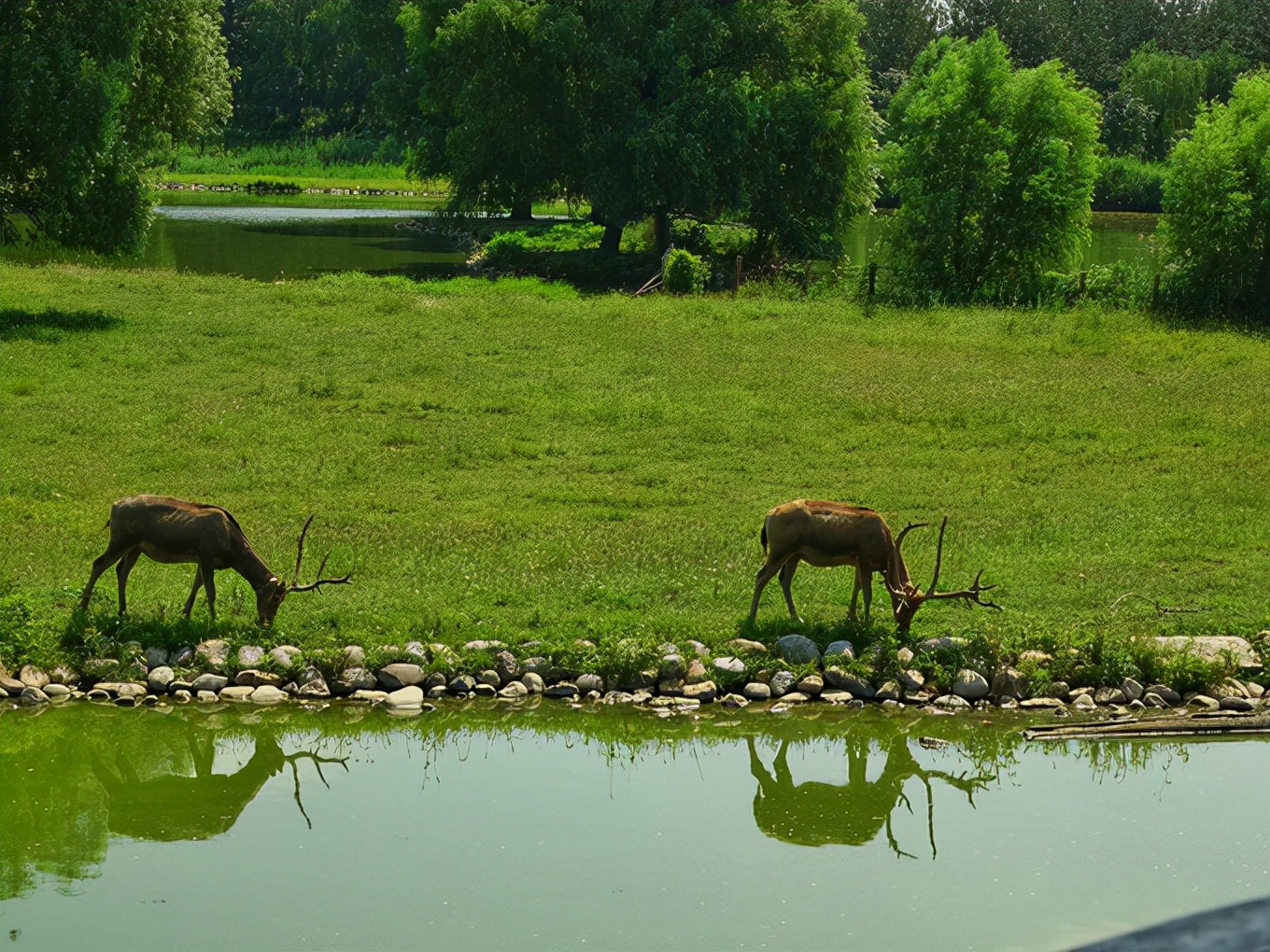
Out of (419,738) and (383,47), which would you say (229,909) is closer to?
(419,738)

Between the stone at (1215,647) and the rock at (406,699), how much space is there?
24.2 ft

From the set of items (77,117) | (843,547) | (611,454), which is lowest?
(611,454)

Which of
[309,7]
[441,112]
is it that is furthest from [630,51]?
[309,7]

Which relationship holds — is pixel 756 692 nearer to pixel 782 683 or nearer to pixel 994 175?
pixel 782 683

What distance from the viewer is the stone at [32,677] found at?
14.6m

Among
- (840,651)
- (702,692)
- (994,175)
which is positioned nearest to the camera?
(702,692)

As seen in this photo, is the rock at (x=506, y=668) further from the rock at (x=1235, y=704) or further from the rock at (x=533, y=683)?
the rock at (x=1235, y=704)

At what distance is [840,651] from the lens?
595 inches

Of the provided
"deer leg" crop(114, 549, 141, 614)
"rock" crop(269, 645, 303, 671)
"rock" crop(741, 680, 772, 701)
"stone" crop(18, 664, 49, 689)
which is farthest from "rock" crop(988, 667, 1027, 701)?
"stone" crop(18, 664, 49, 689)

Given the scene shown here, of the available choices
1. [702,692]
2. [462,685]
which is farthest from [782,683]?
[462,685]

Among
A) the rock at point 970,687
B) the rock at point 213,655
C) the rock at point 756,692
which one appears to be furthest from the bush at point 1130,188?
the rock at point 213,655

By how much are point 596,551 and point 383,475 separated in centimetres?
468

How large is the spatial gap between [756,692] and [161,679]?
5763 mm

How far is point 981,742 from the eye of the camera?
46.7ft
